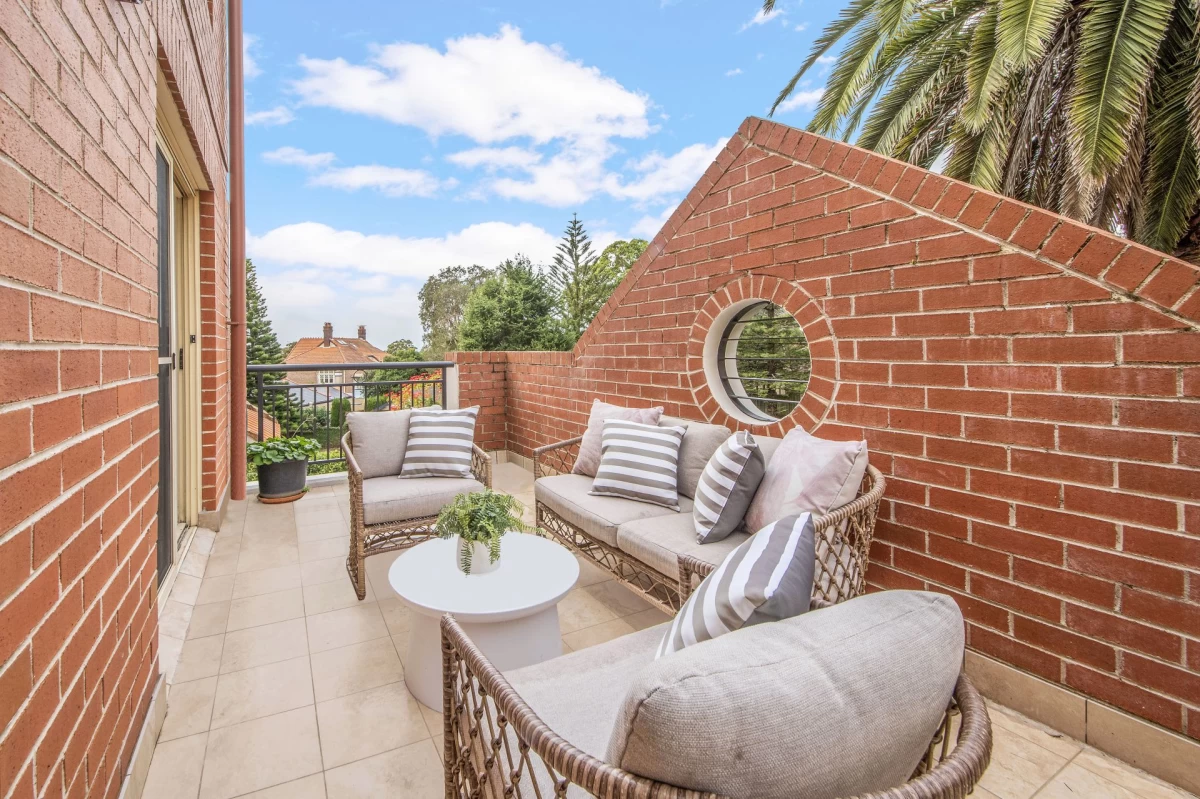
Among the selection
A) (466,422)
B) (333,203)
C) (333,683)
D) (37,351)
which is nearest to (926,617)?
(37,351)

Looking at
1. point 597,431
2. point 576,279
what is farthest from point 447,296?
point 597,431

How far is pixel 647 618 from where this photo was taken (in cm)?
255

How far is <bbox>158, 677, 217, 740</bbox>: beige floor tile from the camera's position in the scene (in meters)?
1.73

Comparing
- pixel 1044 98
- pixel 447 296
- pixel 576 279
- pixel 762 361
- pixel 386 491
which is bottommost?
pixel 386 491

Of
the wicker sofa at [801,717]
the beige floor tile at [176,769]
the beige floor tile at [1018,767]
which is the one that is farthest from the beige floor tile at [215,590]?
the beige floor tile at [1018,767]

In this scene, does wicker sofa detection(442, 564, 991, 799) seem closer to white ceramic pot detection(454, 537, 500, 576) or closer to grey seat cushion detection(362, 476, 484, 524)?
white ceramic pot detection(454, 537, 500, 576)

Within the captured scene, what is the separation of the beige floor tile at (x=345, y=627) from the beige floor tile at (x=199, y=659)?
12.3 inches

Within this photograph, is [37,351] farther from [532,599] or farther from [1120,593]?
[1120,593]

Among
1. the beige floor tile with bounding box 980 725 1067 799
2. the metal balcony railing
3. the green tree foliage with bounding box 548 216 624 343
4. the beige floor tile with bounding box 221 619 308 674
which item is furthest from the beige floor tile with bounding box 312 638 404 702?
the green tree foliage with bounding box 548 216 624 343

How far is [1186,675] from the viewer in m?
1.54

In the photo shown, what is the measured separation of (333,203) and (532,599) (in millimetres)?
23034

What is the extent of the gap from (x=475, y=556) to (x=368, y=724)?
1.94 feet

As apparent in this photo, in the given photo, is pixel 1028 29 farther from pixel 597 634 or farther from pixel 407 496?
pixel 407 496

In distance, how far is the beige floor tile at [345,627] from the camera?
2281 millimetres
